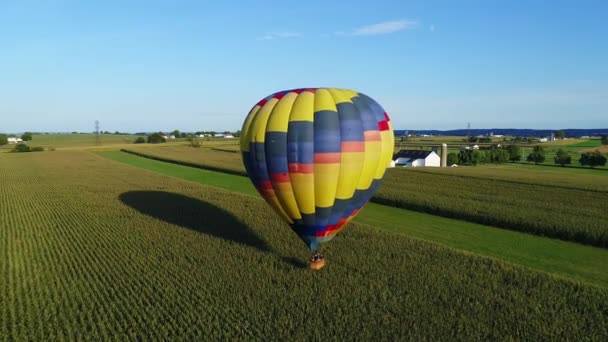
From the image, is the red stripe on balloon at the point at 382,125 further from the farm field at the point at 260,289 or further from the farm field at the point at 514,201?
the farm field at the point at 514,201

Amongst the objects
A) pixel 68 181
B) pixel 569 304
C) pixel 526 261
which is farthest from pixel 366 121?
pixel 68 181

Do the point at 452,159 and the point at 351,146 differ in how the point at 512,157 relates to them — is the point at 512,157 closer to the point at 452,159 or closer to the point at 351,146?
the point at 452,159

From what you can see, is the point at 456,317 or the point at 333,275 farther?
the point at 333,275

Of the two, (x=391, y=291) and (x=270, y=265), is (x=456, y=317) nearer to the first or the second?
(x=391, y=291)

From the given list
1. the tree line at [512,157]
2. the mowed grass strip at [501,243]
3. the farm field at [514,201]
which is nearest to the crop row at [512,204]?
the farm field at [514,201]

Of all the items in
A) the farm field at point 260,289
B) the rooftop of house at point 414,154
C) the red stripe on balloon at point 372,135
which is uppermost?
the red stripe on balloon at point 372,135

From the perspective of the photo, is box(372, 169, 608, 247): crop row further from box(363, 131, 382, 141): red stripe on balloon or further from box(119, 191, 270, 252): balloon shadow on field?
box(363, 131, 382, 141): red stripe on balloon
